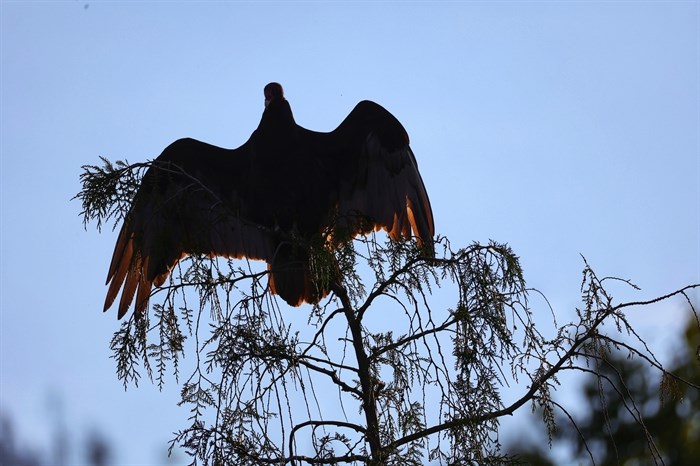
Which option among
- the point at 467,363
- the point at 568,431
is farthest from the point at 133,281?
the point at 568,431

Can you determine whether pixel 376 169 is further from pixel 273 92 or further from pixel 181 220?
pixel 181 220

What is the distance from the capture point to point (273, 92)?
5.28 metres

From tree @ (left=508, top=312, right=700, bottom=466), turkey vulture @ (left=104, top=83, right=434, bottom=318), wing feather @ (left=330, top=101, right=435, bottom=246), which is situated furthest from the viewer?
tree @ (left=508, top=312, right=700, bottom=466)

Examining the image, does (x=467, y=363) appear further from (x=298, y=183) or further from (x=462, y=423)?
(x=298, y=183)

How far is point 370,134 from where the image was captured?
5.05 metres

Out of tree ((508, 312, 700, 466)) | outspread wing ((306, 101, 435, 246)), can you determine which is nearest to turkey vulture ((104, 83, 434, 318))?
outspread wing ((306, 101, 435, 246))

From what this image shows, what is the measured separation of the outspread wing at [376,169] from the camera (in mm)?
4887

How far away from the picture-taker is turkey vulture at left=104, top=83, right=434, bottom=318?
464cm

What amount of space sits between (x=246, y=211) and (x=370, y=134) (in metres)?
0.73

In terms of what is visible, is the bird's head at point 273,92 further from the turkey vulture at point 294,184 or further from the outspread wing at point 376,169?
the outspread wing at point 376,169

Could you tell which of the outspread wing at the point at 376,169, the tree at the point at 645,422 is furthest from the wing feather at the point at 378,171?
the tree at the point at 645,422

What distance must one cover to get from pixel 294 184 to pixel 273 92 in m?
0.75

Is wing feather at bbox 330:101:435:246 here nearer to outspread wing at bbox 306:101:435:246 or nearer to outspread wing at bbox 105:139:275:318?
outspread wing at bbox 306:101:435:246

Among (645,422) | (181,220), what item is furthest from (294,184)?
(645,422)
